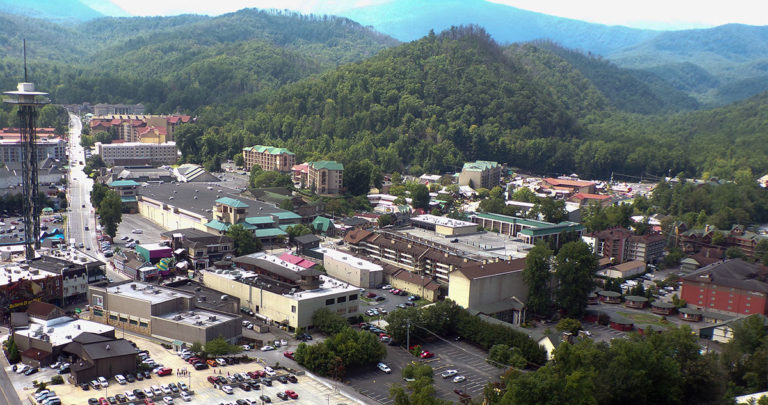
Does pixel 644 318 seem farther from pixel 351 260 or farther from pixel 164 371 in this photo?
pixel 164 371

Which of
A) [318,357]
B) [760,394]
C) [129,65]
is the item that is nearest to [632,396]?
[760,394]

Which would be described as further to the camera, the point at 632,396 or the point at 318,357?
the point at 318,357

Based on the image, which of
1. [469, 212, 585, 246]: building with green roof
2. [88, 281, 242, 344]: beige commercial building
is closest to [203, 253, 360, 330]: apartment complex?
[88, 281, 242, 344]: beige commercial building

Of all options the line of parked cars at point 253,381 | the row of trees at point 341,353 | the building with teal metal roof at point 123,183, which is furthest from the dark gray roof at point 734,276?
the building with teal metal roof at point 123,183

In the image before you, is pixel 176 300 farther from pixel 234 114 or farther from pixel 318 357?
pixel 234 114

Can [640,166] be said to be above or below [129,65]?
below

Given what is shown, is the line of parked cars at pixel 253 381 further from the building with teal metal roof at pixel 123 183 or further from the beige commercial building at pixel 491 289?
A: the building with teal metal roof at pixel 123 183

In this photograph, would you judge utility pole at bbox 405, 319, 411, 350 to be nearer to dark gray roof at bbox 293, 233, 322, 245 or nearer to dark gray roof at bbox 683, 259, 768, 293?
dark gray roof at bbox 293, 233, 322, 245
